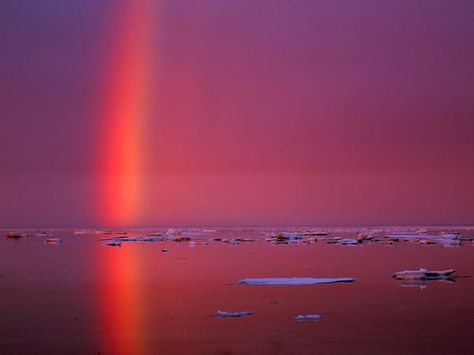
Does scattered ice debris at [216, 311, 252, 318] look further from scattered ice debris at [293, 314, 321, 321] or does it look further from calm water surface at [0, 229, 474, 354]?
scattered ice debris at [293, 314, 321, 321]

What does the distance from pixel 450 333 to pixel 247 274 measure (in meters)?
11.4

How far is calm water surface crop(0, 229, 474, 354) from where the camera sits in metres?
10.9

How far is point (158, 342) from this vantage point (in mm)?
11273

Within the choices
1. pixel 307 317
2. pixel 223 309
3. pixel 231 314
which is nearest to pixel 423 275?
pixel 223 309

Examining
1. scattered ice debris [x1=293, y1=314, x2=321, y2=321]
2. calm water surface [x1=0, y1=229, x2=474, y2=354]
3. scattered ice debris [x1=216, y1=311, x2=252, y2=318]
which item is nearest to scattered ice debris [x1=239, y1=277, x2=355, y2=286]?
calm water surface [x1=0, y1=229, x2=474, y2=354]

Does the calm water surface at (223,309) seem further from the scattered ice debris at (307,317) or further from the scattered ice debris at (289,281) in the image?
the scattered ice debris at (289,281)

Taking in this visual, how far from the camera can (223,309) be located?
14.6 meters

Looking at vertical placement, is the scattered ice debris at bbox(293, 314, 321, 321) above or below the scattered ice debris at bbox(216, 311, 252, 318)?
below

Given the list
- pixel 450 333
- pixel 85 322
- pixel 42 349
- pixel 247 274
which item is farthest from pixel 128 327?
pixel 247 274

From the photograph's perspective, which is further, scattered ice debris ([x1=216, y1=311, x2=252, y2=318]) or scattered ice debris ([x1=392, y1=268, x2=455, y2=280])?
scattered ice debris ([x1=392, y1=268, x2=455, y2=280])

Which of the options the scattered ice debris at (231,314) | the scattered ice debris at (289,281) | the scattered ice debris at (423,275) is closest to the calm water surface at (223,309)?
the scattered ice debris at (231,314)

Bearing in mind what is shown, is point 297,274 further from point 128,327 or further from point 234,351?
point 234,351

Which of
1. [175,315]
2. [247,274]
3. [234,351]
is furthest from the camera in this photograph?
[247,274]

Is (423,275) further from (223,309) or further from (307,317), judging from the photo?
(307,317)
